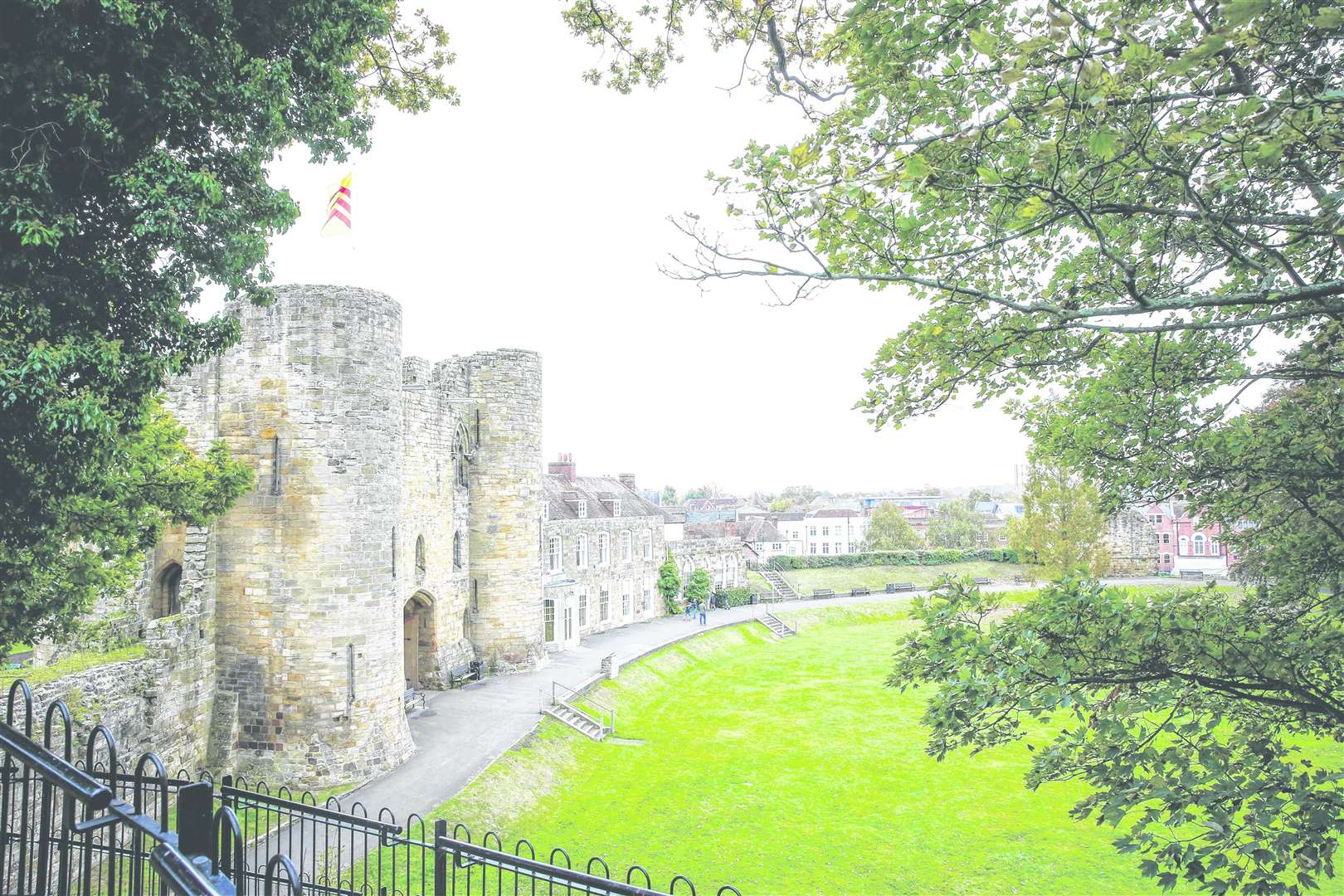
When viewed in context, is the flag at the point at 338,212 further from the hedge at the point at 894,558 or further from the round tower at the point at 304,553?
the hedge at the point at 894,558

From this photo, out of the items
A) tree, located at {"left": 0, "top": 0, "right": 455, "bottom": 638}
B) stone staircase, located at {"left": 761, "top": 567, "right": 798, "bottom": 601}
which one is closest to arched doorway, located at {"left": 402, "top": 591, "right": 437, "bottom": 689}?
tree, located at {"left": 0, "top": 0, "right": 455, "bottom": 638}

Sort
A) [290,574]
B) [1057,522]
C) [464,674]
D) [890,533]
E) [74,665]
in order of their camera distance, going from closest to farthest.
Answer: [74,665] < [290,574] < [464,674] < [1057,522] < [890,533]

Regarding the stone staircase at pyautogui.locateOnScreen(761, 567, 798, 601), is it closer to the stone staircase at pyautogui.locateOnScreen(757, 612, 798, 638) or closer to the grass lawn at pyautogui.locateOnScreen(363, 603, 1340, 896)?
the stone staircase at pyautogui.locateOnScreen(757, 612, 798, 638)

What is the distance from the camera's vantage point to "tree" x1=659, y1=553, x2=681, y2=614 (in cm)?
4278

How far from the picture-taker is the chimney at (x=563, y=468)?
135ft

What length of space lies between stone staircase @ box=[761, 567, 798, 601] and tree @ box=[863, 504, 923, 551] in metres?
24.9

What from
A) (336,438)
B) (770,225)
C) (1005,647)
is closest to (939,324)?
(770,225)

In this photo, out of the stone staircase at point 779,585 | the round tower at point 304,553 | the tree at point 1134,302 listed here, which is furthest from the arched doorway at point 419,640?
the stone staircase at point 779,585

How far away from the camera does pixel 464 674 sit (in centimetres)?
2380

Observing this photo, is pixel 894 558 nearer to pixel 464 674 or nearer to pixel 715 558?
pixel 715 558

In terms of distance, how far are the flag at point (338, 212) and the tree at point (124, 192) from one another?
325 inches

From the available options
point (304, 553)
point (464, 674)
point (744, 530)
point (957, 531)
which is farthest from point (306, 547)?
point (957, 531)

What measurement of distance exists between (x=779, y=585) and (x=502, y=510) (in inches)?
1227

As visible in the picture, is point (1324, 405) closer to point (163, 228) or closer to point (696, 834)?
Result: point (163, 228)
